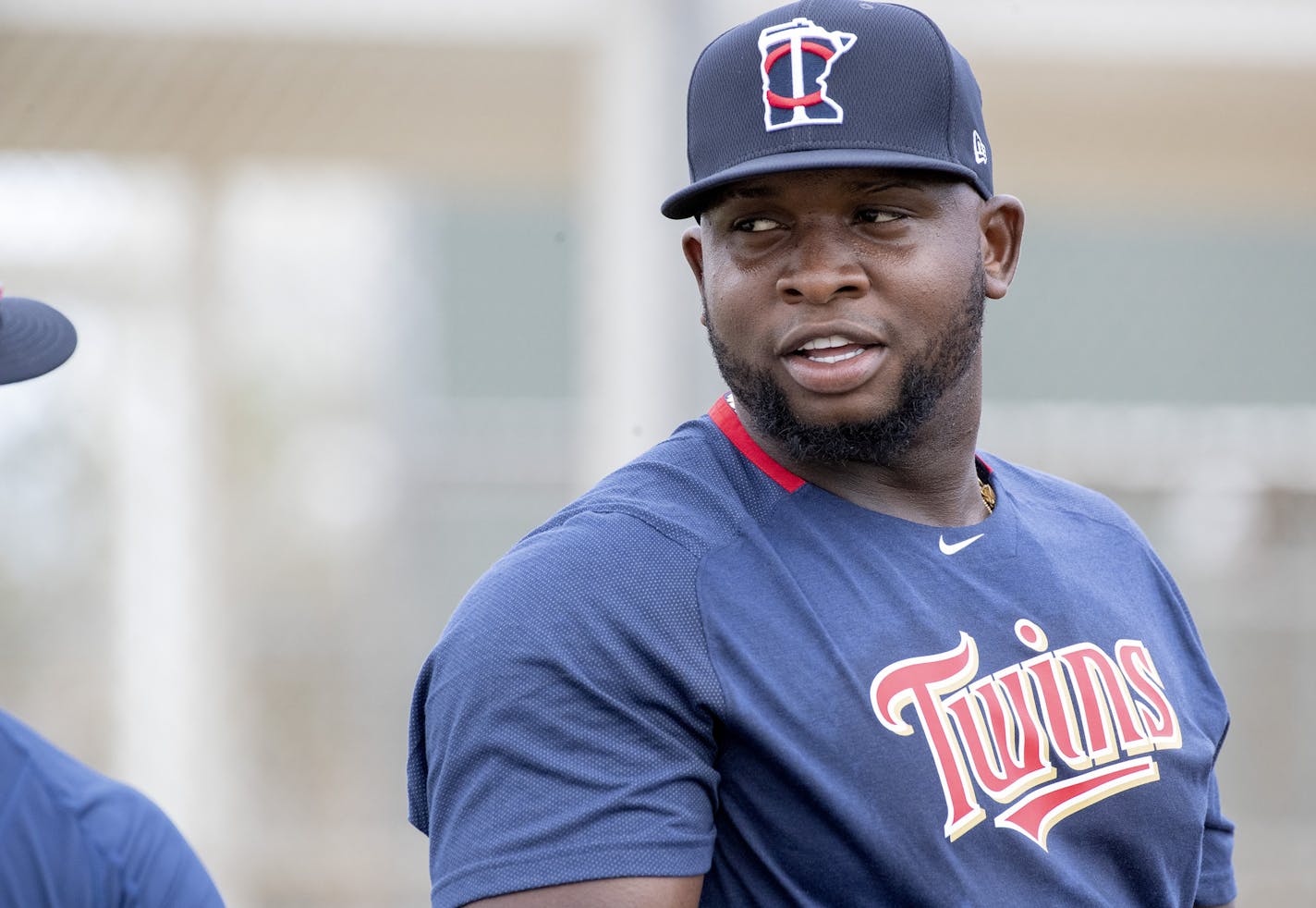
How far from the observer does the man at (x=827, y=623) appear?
1.69m

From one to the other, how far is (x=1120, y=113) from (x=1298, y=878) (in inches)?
113

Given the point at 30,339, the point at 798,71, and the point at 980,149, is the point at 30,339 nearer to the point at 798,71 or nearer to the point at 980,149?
the point at 798,71

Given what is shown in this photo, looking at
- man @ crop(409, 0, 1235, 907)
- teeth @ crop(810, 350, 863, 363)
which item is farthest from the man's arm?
teeth @ crop(810, 350, 863, 363)

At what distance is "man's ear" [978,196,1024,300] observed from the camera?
7.00ft

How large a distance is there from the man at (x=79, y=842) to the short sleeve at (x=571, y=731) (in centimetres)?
28

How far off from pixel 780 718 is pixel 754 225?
2.05 ft

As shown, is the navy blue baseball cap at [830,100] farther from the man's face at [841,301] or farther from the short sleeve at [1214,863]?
the short sleeve at [1214,863]

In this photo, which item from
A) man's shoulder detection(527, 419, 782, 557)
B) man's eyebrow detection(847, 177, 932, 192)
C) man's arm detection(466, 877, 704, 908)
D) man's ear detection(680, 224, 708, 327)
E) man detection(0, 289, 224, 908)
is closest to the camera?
man detection(0, 289, 224, 908)

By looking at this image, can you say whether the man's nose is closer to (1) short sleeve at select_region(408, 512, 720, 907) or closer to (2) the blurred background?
(1) short sleeve at select_region(408, 512, 720, 907)

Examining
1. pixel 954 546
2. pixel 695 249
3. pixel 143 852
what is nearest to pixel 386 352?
pixel 695 249

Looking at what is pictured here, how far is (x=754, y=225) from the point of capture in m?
2.00

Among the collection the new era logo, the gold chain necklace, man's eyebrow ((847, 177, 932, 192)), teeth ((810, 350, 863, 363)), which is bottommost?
the gold chain necklace

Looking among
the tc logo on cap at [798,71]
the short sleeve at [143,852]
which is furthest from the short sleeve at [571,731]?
the tc logo on cap at [798,71]

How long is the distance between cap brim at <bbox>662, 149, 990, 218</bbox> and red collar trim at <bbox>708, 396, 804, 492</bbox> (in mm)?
282
